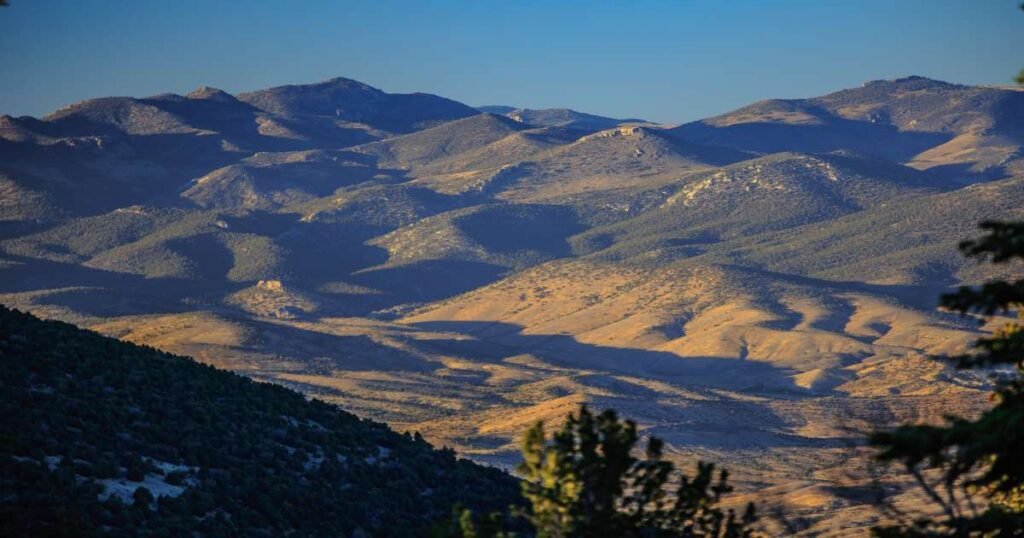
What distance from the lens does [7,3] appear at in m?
31.1

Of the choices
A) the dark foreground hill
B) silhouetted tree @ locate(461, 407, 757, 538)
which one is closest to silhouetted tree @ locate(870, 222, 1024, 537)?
silhouetted tree @ locate(461, 407, 757, 538)

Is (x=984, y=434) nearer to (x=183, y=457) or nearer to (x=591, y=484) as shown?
(x=591, y=484)

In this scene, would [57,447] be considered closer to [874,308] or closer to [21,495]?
[21,495]

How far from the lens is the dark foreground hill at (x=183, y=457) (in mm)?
30906

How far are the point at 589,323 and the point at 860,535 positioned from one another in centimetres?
13909

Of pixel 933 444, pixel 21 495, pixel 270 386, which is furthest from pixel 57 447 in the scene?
pixel 933 444

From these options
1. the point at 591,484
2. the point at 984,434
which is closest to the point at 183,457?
the point at 591,484

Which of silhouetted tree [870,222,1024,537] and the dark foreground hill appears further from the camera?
the dark foreground hill

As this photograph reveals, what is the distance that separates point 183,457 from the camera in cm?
3628

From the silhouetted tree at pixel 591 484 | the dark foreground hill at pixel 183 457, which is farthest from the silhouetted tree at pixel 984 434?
the dark foreground hill at pixel 183 457

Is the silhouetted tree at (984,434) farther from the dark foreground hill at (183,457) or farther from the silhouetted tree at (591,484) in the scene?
the dark foreground hill at (183,457)

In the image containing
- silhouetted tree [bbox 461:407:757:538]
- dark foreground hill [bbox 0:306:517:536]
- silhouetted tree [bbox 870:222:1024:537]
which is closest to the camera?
silhouetted tree [bbox 870:222:1024:537]

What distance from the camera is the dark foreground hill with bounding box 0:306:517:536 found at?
3091cm

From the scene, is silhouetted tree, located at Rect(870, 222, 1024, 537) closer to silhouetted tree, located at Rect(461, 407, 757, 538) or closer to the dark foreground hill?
silhouetted tree, located at Rect(461, 407, 757, 538)
